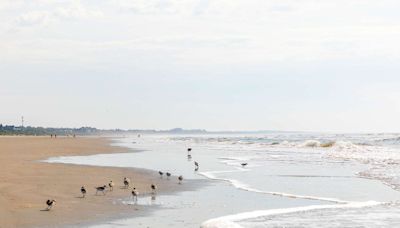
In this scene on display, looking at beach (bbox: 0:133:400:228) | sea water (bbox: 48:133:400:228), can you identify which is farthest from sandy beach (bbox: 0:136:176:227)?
sea water (bbox: 48:133:400:228)

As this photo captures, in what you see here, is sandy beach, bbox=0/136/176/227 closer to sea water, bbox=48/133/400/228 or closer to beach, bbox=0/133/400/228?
beach, bbox=0/133/400/228

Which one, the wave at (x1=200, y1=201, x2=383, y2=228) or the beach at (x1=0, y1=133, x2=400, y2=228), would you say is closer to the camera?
the wave at (x1=200, y1=201, x2=383, y2=228)

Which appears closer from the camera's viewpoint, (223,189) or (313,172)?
(223,189)

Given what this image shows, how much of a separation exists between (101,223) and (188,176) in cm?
1381

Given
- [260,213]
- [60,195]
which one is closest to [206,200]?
[260,213]

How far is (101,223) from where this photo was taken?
14.2 metres

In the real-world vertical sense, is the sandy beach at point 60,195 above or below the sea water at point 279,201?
above

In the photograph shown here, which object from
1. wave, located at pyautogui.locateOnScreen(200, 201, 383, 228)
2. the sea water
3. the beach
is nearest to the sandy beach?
the beach

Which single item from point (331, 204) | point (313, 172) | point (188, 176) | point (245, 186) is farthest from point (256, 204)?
point (313, 172)

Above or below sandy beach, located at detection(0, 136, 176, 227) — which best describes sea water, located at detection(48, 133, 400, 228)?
below

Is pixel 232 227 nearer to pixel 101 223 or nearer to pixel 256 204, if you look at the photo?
pixel 101 223

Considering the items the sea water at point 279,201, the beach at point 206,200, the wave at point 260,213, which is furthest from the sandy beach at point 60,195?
the wave at point 260,213

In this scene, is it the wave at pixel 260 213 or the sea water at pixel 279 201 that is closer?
the wave at pixel 260 213

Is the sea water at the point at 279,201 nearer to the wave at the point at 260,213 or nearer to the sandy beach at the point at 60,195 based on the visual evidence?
the wave at the point at 260,213
